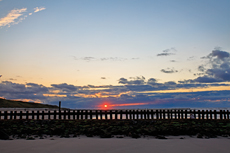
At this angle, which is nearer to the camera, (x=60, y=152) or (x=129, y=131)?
(x=60, y=152)

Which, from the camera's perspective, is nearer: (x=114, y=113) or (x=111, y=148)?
(x=111, y=148)

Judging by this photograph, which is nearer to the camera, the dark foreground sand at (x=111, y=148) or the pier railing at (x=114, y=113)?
the dark foreground sand at (x=111, y=148)

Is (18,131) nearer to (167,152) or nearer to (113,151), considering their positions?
(113,151)

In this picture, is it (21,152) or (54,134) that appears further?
(54,134)

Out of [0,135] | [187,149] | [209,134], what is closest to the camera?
[187,149]

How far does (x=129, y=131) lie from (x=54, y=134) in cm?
409

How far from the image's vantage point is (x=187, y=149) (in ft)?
24.5

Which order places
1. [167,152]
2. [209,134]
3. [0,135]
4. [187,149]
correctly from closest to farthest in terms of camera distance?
[167,152] < [187,149] < [0,135] < [209,134]

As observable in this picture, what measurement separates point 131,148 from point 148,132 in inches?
135

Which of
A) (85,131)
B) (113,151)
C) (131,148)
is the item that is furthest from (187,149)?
(85,131)

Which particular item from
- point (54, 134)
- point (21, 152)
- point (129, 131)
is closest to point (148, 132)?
point (129, 131)

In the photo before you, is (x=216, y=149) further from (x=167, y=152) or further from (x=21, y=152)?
(x=21, y=152)

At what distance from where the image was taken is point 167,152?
6.99 m

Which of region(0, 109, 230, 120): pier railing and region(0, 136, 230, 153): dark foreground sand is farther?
region(0, 109, 230, 120): pier railing
